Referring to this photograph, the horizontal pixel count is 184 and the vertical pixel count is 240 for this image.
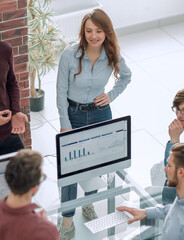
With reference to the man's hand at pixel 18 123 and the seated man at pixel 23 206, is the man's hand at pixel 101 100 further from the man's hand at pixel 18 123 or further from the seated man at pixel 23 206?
the seated man at pixel 23 206

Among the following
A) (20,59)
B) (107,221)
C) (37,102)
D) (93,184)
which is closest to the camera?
(107,221)

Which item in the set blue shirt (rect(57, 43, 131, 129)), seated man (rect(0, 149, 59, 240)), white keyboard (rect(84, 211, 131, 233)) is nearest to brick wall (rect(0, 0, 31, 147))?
blue shirt (rect(57, 43, 131, 129))

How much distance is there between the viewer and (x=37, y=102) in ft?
18.9

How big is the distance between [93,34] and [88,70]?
11.9 inches

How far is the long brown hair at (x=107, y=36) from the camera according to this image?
12.2 ft

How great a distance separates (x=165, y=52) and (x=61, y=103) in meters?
3.32

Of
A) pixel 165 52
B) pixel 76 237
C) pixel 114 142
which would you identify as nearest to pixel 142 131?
pixel 165 52

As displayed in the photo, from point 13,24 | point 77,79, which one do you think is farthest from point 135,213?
point 13,24

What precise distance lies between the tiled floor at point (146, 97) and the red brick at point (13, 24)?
110cm

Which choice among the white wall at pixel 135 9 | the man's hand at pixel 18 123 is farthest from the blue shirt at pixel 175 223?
the white wall at pixel 135 9

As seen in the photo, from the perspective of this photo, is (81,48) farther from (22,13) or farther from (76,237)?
(76,237)

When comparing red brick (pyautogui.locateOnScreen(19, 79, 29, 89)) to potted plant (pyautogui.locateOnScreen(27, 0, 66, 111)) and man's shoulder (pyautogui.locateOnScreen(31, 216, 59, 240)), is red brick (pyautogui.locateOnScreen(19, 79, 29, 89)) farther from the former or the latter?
man's shoulder (pyautogui.locateOnScreen(31, 216, 59, 240))

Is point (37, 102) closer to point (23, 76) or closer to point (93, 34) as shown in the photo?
point (23, 76)

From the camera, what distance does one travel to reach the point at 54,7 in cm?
666
